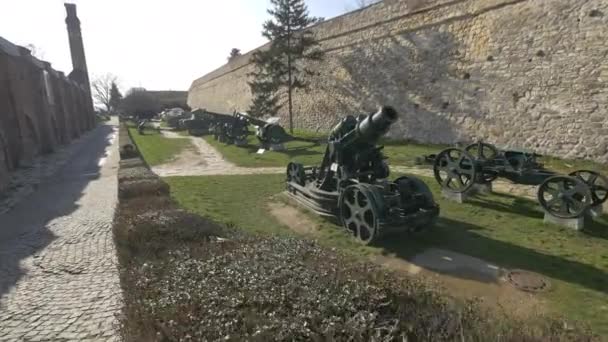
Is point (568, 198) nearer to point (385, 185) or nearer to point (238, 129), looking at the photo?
point (385, 185)

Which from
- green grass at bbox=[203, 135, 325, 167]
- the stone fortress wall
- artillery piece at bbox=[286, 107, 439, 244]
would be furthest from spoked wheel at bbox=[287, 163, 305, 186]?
the stone fortress wall

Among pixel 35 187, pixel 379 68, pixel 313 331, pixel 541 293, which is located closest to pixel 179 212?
pixel 313 331

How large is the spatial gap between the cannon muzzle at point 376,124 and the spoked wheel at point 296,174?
2.31 m

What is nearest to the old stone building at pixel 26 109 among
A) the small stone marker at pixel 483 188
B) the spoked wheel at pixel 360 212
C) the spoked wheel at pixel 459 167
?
the spoked wheel at pixel 360 212

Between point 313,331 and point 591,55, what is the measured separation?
12.2m

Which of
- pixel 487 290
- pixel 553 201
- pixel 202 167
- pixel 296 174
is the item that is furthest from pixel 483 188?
pixel 202 167

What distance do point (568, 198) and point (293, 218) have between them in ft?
15.8

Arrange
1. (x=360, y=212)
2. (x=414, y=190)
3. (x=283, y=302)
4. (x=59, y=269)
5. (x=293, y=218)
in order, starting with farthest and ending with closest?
(x=293, y=218)
(x=414, y=190)
(x=360, y=212)
(x=59, y=269)
(x=283, y=302)

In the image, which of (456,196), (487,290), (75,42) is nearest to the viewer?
(487,290)

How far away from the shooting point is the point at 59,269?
5.22 metres

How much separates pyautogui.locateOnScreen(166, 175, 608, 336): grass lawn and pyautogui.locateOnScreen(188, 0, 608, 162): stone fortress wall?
533 centimetres

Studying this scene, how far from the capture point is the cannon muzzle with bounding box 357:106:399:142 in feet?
18.3

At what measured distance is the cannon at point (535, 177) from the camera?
5820 mm

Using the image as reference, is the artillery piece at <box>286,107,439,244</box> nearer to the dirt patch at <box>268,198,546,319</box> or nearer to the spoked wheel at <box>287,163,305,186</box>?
the dirt patch at <box>268,198,546,319</box>
